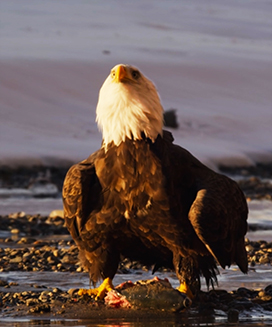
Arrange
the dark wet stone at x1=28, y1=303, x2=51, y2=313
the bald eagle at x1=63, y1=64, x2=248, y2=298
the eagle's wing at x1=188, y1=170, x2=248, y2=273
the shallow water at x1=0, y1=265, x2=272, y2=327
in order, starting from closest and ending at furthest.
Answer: the shallow water at x1=0, y1=265, x2=272, y2=327 → the dark wet stone at x1=28, y1=303, x2=51, y2=313 → the eagle's wing at x1=188, y1=170, x2=248, y2=273 → the bald eagle at x1=63, y1=64, x2=248, y2=298

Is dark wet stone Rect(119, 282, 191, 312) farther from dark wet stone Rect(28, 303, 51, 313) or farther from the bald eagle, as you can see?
dark wet stone Rect(28, 303, 51, 313)

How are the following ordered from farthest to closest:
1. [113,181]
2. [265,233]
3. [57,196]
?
[57,196] → [265,233] → [113,181]

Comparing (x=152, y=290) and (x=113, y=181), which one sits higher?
(x=113, y=181)

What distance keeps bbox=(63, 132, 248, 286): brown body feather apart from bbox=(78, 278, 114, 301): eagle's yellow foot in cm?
8

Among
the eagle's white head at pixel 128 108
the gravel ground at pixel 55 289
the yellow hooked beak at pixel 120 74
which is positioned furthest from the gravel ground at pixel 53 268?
the yellow hooked beak at pixel 120 74

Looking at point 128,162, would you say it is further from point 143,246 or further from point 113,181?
point 143,246

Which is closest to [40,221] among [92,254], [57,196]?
[57,196]

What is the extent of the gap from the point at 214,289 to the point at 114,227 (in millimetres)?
1273

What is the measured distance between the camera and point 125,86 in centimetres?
887

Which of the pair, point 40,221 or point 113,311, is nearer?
point 113,311

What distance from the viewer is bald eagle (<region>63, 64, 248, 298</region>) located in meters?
8.83

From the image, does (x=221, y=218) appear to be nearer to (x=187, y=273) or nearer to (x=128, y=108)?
(x=187, y=273)

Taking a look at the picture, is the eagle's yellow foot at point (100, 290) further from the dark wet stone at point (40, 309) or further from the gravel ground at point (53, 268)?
the dark wet stone at point (40, 309)

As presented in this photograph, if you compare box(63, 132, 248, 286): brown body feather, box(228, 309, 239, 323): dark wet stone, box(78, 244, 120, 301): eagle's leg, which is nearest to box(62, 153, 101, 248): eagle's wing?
box(63, 132, 248, 286): brown body feather
